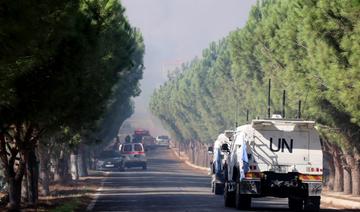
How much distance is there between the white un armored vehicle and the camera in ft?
102

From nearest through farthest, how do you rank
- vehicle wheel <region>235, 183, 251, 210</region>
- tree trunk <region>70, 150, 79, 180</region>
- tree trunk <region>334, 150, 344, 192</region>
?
vehicle wheel <region>235, 183, 251, 210</region>
tree trunk <region>334, 150, 344, 192</region>
tree trunk <region>70, 150, 79, 180</region>

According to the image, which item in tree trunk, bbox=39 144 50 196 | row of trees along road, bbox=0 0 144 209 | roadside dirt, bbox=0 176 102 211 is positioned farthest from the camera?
tree trunk, bbox=39 144 50 196

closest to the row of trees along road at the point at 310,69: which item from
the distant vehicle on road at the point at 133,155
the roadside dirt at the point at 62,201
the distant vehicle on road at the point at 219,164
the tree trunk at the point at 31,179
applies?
the distant vehicle on road at the point at 219,164

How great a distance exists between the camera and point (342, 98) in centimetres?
3588

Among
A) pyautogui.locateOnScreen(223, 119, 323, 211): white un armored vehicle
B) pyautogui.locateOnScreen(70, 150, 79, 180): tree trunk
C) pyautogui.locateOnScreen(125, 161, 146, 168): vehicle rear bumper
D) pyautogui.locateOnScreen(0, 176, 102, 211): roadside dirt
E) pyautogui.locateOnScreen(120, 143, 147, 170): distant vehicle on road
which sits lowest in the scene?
pyautogui.locateOnScreen(0, 176, 102, 211): roadside dirt

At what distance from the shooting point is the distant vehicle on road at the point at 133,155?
A: 8794 cm

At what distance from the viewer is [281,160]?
31.2 m

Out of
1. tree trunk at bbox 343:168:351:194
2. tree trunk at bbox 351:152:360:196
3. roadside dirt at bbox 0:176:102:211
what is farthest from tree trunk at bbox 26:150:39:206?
tree trunk at bbox 343:168:351:194

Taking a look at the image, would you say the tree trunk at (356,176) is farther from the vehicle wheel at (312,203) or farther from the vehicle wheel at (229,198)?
the vehicle wheel at (312,203)

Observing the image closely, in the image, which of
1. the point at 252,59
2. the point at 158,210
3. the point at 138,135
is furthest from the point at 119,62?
the point at 138,135

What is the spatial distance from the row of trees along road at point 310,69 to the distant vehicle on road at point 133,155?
8.46 m

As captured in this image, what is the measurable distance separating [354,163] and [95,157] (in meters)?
52.4

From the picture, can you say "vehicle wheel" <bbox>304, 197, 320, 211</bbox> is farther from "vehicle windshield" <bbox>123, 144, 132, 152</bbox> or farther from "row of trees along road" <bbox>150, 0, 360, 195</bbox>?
"vehicle windshield" <bbox>123, 144, 132, 152</bbox>

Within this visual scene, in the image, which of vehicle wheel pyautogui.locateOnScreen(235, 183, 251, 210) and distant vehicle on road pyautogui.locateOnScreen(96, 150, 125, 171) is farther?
distant vehicle on road pyautogui.locateOnScreen(96, 150, 125, 171)
